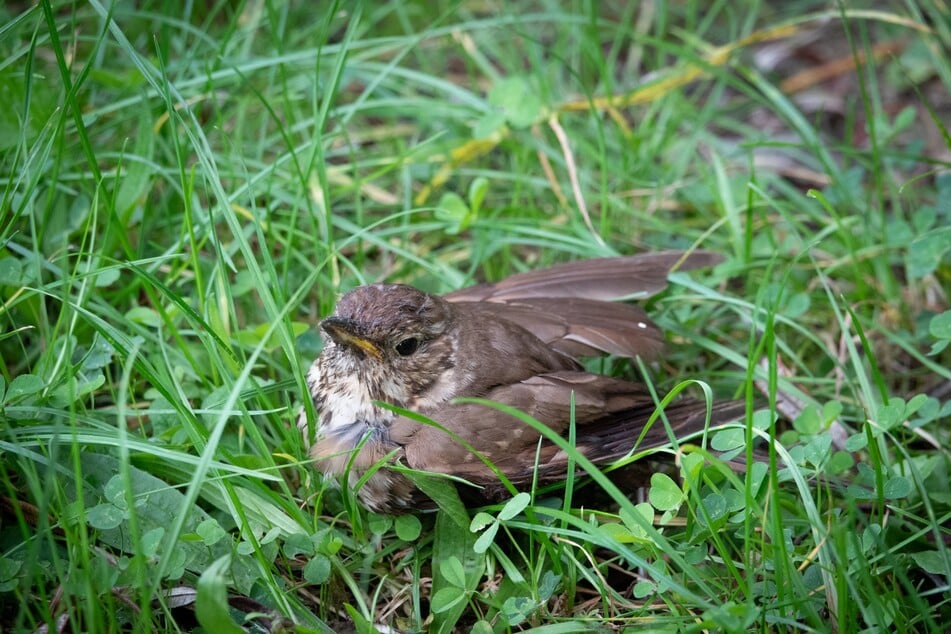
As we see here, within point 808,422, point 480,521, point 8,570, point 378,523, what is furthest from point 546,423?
point 8,570

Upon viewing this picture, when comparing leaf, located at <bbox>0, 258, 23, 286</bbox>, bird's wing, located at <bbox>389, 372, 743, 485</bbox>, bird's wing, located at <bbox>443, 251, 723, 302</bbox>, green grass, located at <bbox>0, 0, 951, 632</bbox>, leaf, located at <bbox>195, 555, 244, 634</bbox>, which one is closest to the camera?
leaf, located at <bbox>195, 555, 244, 634</bbox>

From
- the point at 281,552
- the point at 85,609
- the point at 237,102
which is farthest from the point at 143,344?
the point at 237,102

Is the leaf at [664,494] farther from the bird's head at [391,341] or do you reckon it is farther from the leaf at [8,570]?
the leaf at [8,570]

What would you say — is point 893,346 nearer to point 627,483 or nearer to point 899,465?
point 899,465

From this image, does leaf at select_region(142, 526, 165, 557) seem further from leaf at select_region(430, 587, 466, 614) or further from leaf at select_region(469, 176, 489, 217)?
leaf at select_region(469, 176, 489, 217)

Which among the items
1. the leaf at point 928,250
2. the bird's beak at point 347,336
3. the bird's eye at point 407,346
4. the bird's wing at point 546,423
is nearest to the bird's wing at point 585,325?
the bird's wing at point 546,423

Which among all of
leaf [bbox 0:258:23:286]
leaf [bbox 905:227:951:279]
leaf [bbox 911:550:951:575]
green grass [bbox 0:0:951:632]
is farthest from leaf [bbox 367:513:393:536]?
leaf [bbox 905:227:951:279]
